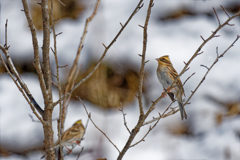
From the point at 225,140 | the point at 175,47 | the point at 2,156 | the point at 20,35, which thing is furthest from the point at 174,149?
the point at 20,35

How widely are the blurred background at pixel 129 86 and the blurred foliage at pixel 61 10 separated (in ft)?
0.07

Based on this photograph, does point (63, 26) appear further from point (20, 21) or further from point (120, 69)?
point (120, 69)

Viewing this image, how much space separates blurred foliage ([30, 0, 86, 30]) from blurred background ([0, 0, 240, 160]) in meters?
0.02

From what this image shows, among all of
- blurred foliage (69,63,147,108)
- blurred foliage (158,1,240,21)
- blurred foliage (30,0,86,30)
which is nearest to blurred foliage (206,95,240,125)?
blurred foliage (69,63,147,108)

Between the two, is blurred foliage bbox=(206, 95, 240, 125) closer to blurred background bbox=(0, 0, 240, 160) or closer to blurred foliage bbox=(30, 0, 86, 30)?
blurred background bbox=(0, 0, 240, 160)

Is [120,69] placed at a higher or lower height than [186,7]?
lower

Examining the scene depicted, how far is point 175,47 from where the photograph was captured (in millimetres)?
5297

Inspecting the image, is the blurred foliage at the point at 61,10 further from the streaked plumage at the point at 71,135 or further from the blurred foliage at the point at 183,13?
the streaked plumage at the point at 71,135

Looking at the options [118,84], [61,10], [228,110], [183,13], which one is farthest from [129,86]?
[183,13]

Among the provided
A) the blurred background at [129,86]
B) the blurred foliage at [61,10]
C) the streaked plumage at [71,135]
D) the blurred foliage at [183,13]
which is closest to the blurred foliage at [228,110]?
the blurred background at [129,86]

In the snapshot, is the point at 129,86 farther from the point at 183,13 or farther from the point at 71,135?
the point at 183,13

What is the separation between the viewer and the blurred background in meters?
4.16

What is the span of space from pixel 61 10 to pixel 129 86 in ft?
7.29

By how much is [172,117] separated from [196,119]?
1.56ft
